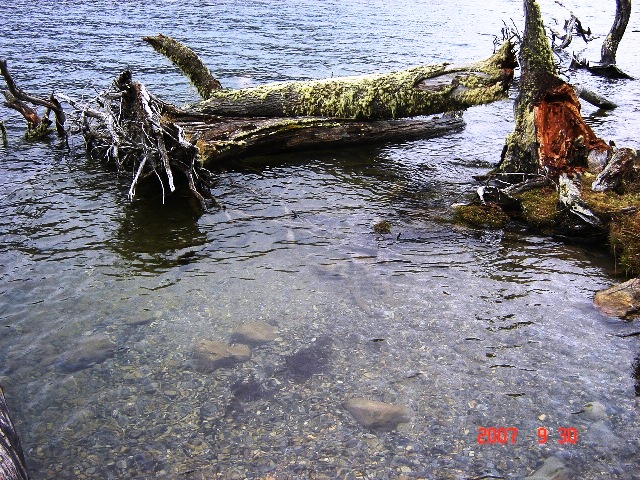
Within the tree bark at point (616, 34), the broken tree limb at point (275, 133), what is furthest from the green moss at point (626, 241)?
the tree bark at point (616, 34)

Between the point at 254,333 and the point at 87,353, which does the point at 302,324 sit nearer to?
the point at 254,333

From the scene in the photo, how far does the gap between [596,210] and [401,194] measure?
2.90m

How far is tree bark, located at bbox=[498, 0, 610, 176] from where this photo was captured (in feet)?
27.7

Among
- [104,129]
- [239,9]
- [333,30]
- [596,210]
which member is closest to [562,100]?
[596,210]

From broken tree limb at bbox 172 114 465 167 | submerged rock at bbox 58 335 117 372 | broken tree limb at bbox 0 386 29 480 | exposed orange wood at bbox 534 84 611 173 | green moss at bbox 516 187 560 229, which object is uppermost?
exposed orange wood at bbox 534 84 611 173

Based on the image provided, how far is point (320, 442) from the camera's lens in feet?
14.3

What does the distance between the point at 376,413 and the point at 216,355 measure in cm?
163

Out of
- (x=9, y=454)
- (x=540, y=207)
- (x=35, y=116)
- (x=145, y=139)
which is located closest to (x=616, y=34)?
(x=540, y=207)

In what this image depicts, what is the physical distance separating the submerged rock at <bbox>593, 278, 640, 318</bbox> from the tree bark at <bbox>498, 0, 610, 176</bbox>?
9.05ft

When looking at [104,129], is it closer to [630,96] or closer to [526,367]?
[526,367]

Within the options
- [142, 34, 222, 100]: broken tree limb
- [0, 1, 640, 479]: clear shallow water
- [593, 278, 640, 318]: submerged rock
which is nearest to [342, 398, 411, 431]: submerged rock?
[0, 1, 640, 479]: clear shallow water
